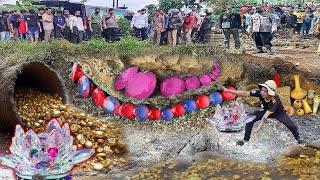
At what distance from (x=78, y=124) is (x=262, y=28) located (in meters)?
9.16

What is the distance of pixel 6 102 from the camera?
334 inches

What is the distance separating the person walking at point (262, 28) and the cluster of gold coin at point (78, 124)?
8172 mm

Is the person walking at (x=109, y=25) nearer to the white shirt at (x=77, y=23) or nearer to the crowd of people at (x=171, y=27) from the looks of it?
the white shirt at (x=77, y=23)

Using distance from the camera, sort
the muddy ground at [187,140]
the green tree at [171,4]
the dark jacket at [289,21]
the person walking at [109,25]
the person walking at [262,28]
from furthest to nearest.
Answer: the green tree at [171,4], the dark jacket at [289,21], the person walking at [109,25], the person walking at [262,28], the muddy ground at [187,140]

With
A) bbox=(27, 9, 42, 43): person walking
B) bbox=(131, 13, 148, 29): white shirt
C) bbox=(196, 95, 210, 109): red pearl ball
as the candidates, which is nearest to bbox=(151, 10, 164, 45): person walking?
bbox=(131, 13, 148, 29): white shirt

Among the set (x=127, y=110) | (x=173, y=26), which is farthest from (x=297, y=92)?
(x=173, y=26)

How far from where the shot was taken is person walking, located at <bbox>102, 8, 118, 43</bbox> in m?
17.7

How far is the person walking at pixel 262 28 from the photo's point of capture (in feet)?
54.2

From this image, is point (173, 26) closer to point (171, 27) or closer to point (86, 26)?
point (171, 27)

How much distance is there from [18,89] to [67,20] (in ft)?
26.3

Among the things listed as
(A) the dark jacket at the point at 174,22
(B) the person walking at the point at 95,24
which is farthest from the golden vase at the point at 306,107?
(B) the person walking at the point at 95,24

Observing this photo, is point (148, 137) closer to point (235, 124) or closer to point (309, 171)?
point (235, 124)

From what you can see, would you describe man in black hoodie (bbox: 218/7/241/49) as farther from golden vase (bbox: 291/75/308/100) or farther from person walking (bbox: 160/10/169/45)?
golden vase (bbox: 291/75/308/100)

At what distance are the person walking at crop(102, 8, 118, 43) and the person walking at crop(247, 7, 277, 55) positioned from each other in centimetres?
452
